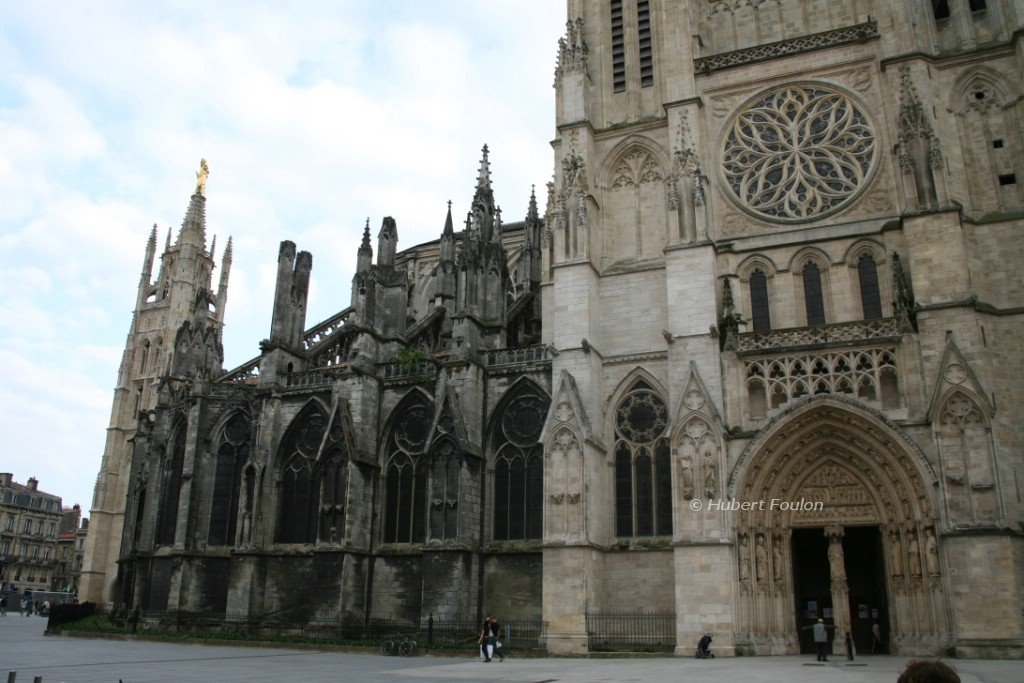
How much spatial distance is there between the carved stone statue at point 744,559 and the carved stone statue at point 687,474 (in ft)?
5.45

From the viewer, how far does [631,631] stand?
22.0 m

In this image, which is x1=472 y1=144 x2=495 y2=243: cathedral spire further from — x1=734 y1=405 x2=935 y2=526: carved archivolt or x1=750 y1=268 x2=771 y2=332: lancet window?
x1=734 y1=405 x2=935 y2=526: carved archivolt

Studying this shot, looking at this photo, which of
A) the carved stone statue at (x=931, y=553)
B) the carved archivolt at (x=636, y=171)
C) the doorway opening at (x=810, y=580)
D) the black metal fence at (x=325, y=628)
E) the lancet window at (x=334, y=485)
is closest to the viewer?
the carved stone statue at (x=931, y=553)

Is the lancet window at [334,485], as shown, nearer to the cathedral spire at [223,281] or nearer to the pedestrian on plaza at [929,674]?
the pedestrian on plaza at [929,674]

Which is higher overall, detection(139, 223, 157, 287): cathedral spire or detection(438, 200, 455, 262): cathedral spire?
detection(139, 223, 157, 287): cathedral spire

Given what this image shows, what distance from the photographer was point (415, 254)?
42750 mm

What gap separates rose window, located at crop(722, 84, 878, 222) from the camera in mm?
23828

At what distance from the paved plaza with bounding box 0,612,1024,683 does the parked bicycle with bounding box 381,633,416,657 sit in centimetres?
45

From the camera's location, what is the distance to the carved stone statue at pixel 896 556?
1998cm

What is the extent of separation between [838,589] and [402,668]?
1030cm

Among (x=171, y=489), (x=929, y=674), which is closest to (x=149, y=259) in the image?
(x=171, y=489)

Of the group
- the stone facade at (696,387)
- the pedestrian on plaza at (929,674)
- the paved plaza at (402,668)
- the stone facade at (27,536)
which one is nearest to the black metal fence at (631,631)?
the stone facade at (696,387)

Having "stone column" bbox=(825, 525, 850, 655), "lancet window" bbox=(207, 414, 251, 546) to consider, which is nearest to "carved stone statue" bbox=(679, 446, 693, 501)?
"stone column" bbox=(825, 525, 850, 655)

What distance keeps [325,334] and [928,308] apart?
72.4 feet
